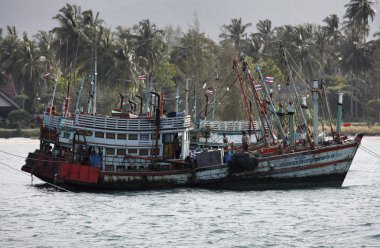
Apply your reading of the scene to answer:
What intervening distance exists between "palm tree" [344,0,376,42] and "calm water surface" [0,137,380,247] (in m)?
87.6

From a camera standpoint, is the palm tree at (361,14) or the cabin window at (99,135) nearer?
the cabin window at (99,135)

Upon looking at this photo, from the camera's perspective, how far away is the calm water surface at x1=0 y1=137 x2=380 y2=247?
38000mm

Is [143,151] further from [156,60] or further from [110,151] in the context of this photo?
[156,60]

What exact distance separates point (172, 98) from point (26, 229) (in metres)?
72.8

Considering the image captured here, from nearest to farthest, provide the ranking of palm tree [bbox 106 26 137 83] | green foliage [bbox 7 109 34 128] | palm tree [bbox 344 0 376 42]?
1. green foliage [bbox 7 109 34 128]
2. palm tree [bbox 106 26 137 83]
3. palm tree [bbox 344 0 376 42]

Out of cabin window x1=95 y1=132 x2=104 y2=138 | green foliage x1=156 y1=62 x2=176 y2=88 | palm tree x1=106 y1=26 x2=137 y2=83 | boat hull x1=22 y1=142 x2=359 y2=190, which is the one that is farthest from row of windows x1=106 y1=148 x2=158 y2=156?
green foliage x1=156 y1=62 x2=176 y2=88

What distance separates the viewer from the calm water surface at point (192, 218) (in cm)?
3800

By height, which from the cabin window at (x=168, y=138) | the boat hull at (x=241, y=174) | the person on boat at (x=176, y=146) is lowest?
the boat hull at (x=241, y=174)

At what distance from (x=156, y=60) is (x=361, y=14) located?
38.6m

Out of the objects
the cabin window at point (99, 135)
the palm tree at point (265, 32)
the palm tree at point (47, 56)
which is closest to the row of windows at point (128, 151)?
the cabin window at point (99, 135)

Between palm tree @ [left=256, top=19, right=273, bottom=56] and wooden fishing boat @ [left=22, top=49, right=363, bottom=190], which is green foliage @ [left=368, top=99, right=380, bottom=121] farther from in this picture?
wooden fishing boat @ [left=22, top=49, right=363, bottom=190]

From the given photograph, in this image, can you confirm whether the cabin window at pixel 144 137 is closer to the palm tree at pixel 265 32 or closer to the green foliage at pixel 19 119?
the green foliage at pixel 19 119

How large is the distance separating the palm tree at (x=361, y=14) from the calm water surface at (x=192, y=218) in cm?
8762

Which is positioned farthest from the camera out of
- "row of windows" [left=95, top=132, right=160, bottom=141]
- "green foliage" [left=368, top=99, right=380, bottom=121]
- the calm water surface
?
"green foliage" [left=368, top=99, right=380, bottom=121]
